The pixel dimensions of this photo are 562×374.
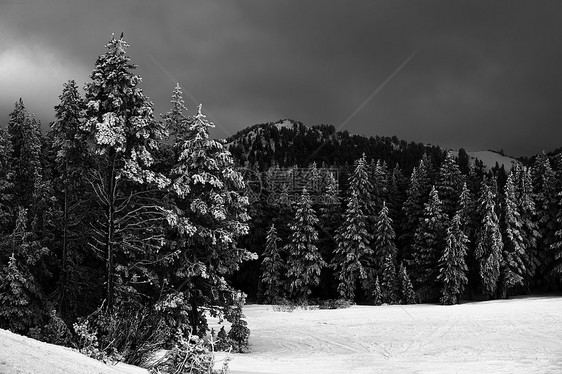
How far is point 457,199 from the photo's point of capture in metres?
51.6

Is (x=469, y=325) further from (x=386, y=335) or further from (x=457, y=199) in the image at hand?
(x=457, y=199)

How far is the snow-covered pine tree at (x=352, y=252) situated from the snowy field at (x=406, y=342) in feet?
26.2

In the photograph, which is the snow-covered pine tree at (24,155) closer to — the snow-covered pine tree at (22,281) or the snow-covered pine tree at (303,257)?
the snow-covered pine tree at (22,281)

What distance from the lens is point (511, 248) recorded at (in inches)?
1804

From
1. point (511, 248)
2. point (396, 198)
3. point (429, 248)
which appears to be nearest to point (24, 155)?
point (429, 248)

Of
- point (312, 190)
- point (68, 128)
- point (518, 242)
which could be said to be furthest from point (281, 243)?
point (68, 128)

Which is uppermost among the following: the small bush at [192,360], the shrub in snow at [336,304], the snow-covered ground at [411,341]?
the small bush at [192,360]

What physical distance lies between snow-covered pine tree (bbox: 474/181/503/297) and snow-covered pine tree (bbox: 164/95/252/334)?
31506 millimetres

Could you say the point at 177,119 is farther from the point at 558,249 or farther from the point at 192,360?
the point at 558,249

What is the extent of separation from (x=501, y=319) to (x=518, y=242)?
19521 mm

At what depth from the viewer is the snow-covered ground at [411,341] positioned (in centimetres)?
1836

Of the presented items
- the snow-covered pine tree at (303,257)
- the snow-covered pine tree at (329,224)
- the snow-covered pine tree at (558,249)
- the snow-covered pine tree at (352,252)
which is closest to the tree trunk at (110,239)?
the snow-covered pine tree at (303,257)

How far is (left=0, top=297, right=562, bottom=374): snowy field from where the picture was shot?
18016mm

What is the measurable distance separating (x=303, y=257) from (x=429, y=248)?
43.4ft
